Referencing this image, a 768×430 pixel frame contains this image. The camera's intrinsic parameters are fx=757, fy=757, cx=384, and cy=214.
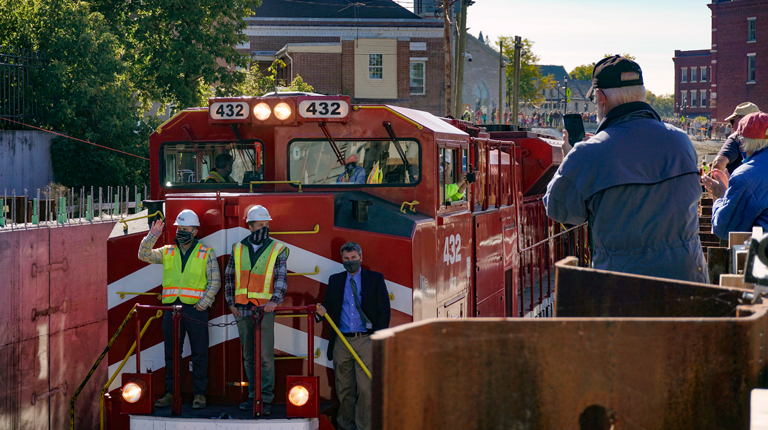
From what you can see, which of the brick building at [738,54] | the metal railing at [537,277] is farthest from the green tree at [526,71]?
the metal railing at [537,277]

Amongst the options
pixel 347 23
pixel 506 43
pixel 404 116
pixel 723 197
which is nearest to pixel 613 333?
pixel 723 197

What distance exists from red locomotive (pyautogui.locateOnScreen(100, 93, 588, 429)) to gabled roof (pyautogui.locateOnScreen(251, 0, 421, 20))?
3860 cm

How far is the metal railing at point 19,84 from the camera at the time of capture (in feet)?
60.7

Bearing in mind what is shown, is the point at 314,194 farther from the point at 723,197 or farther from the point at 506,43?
the point at 506,43

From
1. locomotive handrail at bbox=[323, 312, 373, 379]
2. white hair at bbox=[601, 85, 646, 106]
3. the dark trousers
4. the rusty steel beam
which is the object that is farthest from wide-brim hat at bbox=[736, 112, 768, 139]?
the dark trousers

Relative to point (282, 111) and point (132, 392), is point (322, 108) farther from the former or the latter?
point (132, 392)

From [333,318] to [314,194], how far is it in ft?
3.57

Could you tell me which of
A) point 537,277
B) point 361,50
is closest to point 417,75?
point 361,50

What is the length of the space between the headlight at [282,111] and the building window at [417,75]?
Answer: 127 ft

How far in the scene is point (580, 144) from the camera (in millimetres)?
3270

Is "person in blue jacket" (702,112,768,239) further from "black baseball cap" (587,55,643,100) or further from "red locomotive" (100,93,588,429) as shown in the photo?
"red locomotive" (100,93,588,429)

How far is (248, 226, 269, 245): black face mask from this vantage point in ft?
20.5

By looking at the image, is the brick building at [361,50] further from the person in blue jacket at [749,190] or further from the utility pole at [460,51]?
the person in blue jacket at [749,190]

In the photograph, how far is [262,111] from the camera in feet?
24.3
